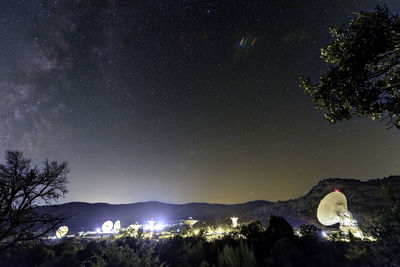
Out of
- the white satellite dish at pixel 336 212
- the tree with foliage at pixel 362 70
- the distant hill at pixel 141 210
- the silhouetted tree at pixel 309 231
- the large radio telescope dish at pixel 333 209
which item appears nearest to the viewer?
the tree with foliage at pixel 362 70

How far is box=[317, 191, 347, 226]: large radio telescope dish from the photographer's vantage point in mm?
22484

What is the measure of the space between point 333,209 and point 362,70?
21600mm

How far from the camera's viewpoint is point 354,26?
6.79 meters

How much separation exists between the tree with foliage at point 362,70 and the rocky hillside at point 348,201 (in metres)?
43.9

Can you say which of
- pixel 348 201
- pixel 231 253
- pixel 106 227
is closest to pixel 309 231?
pixel 231 253

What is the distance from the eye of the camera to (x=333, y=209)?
22734 mm

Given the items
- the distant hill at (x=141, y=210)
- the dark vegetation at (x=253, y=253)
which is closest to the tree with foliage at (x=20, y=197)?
the dark vegetation at (x=253, y=253)

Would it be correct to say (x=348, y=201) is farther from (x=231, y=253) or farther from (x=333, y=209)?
(x=231, y=253)

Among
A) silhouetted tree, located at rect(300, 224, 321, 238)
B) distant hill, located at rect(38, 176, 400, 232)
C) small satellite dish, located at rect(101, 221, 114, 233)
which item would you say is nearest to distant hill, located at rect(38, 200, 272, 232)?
distant hill, located at rect(38, 176, 400, 232)

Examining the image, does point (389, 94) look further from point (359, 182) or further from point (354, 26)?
point (359, 182)

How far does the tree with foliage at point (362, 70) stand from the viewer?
245 inches

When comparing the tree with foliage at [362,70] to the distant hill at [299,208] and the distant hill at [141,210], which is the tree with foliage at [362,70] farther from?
the distant hill at [141,210]

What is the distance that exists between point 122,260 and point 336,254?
10256mm

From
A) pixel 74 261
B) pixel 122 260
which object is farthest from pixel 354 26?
pixel 74 261
